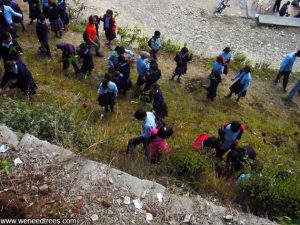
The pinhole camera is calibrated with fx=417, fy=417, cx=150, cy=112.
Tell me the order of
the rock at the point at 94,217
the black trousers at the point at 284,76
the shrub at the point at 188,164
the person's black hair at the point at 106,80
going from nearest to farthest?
the rock at the point at 94,217 < the shrub at the point at 188,164 < the person's black hair at the point at 106,80 < the black trousers at the point at 284,76

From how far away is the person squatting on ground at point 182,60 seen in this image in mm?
11573

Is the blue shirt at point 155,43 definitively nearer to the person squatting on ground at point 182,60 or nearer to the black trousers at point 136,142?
the person squatting on ground at point 182,60

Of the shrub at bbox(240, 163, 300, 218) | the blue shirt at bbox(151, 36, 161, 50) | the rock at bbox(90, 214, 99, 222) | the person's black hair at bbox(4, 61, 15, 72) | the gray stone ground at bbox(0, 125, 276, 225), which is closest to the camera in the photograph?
the rock at bbox(90, 214, 99, 222)

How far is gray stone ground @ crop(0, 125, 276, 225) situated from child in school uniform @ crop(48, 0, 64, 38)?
22.1ft

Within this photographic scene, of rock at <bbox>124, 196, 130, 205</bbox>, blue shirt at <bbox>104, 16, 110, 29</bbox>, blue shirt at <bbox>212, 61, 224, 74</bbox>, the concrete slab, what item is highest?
the concrete slab

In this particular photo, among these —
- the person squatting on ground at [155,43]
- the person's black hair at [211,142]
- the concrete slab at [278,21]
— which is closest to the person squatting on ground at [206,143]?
the person's black hair at [211,142]

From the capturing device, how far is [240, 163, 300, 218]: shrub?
20.2 ft

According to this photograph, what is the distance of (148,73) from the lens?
423 inches

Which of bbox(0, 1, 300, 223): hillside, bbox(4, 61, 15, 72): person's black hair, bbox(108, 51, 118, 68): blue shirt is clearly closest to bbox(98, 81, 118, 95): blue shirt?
bbox(0, 1, 300, 223): hillside

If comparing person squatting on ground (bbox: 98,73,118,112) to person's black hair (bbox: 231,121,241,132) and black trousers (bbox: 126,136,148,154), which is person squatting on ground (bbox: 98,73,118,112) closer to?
black trousers (bbox: 126,136,148,154)

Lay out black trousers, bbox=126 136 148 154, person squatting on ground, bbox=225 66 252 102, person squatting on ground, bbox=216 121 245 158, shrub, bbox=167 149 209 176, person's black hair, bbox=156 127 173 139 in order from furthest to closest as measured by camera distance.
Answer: person squatting on ground, bbox=225 66 252 102, person squatting on ground, bbox=216 121 245 158, black trousers, bbox=126 136 148 154, person's black hair, bbox=156 127 173 139, shrub, bbox=167 149 209 176

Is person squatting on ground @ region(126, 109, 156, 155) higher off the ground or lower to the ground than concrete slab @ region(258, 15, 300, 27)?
lower

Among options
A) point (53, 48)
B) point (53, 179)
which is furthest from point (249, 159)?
point (53, 48)

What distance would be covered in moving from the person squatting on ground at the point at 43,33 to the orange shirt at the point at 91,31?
1.15 m
